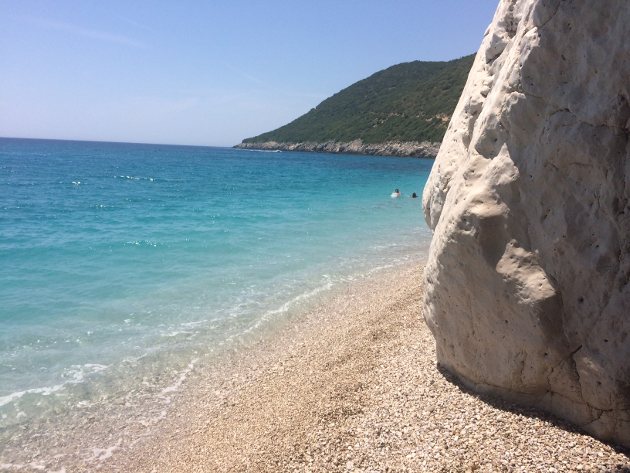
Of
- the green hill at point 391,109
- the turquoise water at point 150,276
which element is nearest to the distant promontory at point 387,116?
the green hill at point 391,109

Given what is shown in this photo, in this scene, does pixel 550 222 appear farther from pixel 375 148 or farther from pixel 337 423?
pixel 375 148

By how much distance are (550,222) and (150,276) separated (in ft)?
37.2

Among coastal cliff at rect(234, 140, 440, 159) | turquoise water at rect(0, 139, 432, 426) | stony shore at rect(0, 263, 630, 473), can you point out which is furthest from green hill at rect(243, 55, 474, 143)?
stony shore at rect(0, 263, 630, 473)

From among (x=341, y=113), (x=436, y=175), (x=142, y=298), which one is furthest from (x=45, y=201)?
(x=341, y=113)

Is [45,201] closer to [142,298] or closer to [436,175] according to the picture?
[142,298]

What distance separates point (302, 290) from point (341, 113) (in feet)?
435

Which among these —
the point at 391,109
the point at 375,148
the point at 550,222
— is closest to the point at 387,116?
the point at 391,109

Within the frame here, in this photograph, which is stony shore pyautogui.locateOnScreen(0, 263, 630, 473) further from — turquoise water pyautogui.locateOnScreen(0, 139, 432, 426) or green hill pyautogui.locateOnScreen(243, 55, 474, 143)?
green hill pyautogui.locateOnScreen(243, 55, 474, 143)

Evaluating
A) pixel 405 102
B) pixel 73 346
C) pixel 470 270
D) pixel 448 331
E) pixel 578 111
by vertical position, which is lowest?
pixel 73 346

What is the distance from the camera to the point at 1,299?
10.5m

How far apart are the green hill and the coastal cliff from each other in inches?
60.7

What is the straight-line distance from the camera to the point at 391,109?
113 m

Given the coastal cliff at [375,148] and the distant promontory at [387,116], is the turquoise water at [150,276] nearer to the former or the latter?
the coastal cliff at [375,148]

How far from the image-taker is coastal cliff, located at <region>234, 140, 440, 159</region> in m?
88.2
